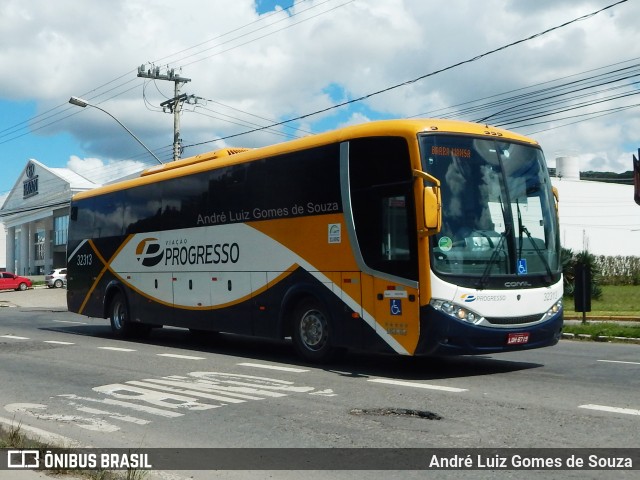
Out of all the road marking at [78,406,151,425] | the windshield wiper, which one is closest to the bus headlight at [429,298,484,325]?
the windshield wiper

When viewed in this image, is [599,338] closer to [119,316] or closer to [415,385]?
[415,385]

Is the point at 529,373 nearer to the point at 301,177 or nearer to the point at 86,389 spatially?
the point at 301,177

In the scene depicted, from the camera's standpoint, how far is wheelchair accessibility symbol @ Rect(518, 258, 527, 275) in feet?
35.4

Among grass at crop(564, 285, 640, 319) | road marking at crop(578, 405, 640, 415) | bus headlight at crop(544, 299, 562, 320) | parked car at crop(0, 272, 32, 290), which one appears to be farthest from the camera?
parked car at crop(0, 272, 32, 290)

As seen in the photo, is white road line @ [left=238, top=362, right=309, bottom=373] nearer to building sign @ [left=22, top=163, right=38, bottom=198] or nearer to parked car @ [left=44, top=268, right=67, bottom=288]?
parked car @ [left=44, top=268, right=67, bottom=288]

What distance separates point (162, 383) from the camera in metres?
10.7

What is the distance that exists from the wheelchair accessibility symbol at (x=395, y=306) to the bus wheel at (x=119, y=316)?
8.45 metres

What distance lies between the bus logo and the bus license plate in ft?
26.2

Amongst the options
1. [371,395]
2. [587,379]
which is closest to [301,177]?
[371,395]

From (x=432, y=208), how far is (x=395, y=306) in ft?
5.07

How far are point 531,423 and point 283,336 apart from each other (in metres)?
5.67

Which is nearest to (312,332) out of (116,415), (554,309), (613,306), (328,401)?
(328,401)

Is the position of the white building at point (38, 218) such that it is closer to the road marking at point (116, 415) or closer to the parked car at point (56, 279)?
the parked car at point (56, 279)

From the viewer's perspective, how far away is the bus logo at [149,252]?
53.7 feet
